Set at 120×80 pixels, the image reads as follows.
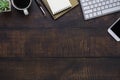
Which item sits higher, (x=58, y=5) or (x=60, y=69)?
(x=58, y=5)

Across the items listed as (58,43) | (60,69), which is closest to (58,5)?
(58,43)

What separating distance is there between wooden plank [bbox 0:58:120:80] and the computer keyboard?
0.64 feet

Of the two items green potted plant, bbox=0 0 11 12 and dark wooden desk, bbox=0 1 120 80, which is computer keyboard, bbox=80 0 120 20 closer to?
dark wooden desk, bbox=0 1 120 80

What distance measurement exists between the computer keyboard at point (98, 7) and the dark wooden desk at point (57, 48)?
0.02 m

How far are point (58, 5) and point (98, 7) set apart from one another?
172 mm

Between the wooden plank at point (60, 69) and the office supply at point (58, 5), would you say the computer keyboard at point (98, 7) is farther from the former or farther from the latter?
the wooden plank at point (60, 69)

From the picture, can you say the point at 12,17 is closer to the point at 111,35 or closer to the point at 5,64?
the point at 5,64

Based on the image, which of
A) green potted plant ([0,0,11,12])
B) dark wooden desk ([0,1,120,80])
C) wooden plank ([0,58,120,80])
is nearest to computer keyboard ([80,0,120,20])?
dark wooden desk ([0,1,120,80])

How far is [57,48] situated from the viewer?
5.00 feet

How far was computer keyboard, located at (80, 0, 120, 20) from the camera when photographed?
1538 millimetres

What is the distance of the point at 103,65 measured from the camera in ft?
4.97

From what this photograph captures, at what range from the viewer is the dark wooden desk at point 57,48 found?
151cm

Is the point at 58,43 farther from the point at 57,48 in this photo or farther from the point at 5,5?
the point at 5,5

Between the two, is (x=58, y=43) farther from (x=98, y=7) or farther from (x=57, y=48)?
(x=98, y=7)
